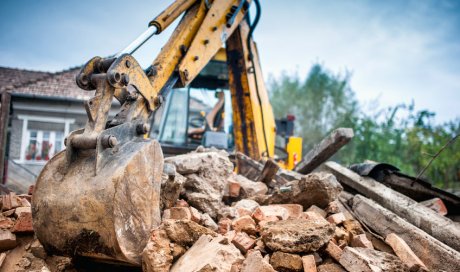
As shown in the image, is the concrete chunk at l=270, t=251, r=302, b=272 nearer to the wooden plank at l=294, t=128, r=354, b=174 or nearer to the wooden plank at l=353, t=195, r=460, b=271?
the wooden plank at l=353, t=195, r=460, b=271

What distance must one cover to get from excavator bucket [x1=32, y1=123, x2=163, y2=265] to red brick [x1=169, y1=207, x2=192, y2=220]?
354 mm

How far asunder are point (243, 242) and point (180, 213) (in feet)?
1.87

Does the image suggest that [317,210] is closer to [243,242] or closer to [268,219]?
[268,219]

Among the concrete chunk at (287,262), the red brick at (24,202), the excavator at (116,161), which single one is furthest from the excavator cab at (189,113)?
the concrete chunk at (287,262)

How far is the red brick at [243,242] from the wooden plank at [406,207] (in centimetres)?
170

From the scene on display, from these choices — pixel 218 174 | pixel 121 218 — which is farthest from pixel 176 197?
pixel 121 218

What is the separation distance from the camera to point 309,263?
2.16 metres

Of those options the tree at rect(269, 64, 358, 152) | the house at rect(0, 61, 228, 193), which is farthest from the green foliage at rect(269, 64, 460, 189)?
the house at rect(0, 61, 228, 193)

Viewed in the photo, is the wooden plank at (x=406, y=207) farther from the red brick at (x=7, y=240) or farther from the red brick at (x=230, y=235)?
the red brick at (x=7, y=240)

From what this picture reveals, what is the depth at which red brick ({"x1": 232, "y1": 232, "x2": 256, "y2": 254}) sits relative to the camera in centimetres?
234

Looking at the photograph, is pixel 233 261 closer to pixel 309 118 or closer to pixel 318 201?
pixel 318 201

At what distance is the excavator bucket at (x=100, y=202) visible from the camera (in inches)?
76.9

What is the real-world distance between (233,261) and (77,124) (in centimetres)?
1345

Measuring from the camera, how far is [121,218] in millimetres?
1989
